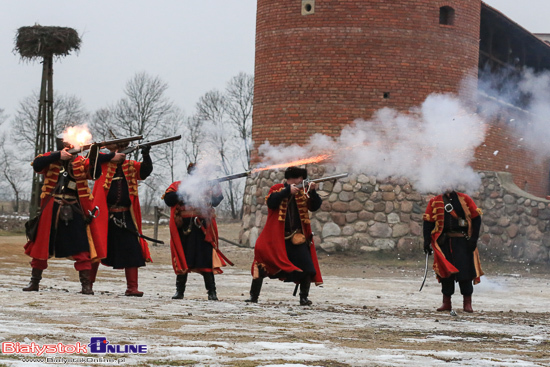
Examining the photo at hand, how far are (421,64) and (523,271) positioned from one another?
191 inches

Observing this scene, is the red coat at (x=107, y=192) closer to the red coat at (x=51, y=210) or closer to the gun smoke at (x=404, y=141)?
the red coat at (x=51, y=210)

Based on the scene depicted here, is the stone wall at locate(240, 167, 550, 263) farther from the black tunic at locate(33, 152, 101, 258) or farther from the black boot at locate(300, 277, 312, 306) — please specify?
the black tunic at locate(33, 152, 101, 258)

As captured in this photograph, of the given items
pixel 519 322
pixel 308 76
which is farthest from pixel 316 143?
pixel 519 322

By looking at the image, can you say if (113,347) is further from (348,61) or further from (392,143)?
(348,61)

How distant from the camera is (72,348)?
5.45 metres

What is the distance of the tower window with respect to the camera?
65.9 ft

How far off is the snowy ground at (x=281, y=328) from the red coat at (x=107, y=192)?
98 centimetres

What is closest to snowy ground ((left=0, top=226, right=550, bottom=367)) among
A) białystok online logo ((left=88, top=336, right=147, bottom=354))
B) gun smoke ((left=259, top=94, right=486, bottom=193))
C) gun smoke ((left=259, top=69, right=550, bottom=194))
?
białystok online logo ((left=88, top=336, right=147, bottom=354))

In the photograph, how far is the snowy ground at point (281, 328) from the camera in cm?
562

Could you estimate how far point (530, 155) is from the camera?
2559 centimetres

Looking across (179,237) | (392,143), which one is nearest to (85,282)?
(179,237)

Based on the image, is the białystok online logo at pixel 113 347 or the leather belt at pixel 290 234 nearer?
the białystok online logo at pixel 113 347

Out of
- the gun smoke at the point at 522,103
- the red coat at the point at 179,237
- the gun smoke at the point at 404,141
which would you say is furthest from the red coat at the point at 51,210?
the gun smoke at the point at 522,103

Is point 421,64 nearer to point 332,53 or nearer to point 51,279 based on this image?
point 332,53
